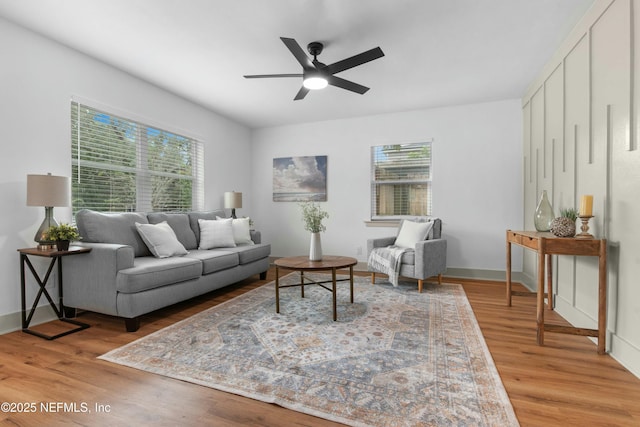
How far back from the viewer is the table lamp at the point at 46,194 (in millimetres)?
2451

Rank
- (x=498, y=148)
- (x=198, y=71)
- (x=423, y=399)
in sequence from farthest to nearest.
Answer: (x=498, y=148), (x=198, y=71), (x=423, y=399)

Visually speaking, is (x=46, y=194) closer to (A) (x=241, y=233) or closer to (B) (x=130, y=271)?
(B) (x=130, y=271)

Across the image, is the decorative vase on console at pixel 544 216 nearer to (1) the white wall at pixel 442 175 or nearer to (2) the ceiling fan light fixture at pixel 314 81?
(1) the white wall at pixel 442 175

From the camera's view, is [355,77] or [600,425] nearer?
[600,425]

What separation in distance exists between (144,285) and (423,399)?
2.23m

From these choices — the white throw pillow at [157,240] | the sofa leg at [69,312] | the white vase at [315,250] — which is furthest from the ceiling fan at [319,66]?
the sofa leg at [69,312]

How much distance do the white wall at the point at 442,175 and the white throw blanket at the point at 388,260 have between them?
918mm

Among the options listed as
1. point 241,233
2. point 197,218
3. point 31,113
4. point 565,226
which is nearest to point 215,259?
point 241,233

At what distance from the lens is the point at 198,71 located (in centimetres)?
347

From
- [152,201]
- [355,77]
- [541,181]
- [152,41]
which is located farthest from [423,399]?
[152,201]

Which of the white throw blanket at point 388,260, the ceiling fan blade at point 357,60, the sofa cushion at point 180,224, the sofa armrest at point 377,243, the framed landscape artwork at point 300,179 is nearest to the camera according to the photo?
the ceiling fan blade at point 357,60

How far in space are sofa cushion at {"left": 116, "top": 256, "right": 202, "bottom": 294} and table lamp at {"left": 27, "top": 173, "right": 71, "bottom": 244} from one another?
0.72 meters

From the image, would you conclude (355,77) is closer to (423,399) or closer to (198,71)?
(198,71)

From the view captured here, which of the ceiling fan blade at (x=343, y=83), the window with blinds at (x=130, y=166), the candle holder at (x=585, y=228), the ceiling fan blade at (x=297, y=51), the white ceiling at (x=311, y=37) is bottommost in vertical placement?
the candle holder at (x=585, y=228)
